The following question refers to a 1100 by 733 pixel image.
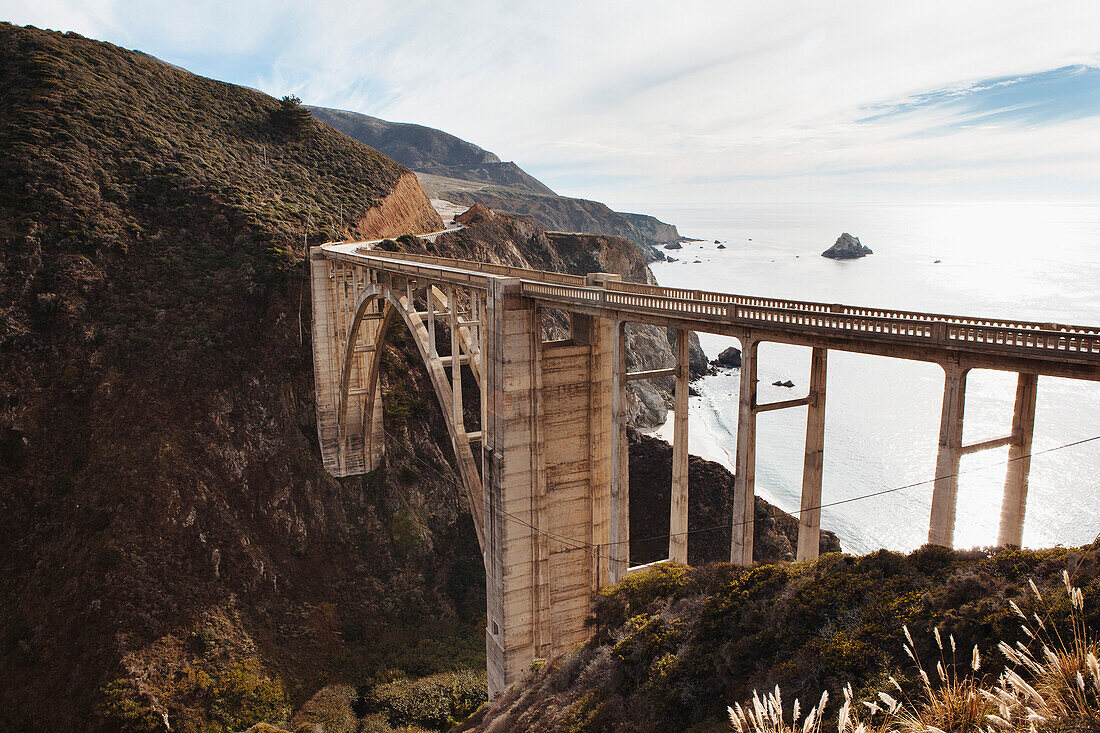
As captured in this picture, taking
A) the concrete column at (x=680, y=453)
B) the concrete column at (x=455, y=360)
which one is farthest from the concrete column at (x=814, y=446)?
the concrete column at (x=455, y=360)

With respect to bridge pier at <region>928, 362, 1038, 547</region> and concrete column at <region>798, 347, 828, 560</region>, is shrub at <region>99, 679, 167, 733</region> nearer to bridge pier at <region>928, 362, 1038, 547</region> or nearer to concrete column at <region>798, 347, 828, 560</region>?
concrete column at <region>798, 347, 828, 560</region>

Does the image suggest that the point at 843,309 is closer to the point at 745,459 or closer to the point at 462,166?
the point at 745,459

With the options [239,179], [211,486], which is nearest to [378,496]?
[211,486]

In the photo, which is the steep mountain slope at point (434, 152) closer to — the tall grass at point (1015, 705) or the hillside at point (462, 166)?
the hillside at point (462, 166)

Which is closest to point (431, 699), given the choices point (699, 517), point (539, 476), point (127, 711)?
point (127, 711)

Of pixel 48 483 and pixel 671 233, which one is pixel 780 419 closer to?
pixel 48 483

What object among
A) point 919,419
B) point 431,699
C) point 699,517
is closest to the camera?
point 431,699
